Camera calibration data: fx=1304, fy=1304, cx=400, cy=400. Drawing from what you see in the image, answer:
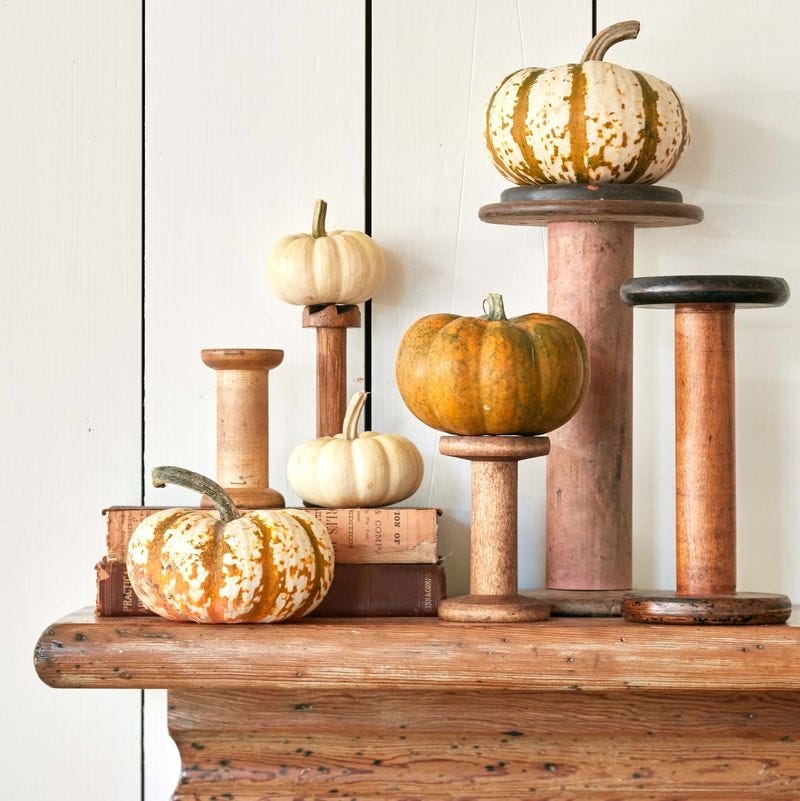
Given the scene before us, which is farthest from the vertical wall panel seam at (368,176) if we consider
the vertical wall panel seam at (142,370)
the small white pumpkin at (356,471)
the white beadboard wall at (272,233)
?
the vertical wall panel seam at (142,370)

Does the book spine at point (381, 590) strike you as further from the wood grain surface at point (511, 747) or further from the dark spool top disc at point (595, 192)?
the dark spool top disc at point (595, 192)

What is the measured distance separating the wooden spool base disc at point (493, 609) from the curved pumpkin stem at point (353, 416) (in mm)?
185

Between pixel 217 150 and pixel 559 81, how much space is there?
14.4 inches

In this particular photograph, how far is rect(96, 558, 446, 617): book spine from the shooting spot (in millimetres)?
1127

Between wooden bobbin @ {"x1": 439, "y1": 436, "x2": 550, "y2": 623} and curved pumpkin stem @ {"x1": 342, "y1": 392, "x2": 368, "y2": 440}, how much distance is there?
0.12m

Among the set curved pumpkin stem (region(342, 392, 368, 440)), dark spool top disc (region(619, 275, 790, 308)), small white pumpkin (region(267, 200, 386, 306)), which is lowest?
curved pumpkin stem (region(342, 392, 368, 440))

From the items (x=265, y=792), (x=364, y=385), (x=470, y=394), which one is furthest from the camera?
(x=364, y=385)

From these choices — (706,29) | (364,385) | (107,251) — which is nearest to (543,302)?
(364,385)

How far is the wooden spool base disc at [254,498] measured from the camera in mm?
1164

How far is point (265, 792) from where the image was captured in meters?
1.15

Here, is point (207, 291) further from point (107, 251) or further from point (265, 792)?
point (265, 792)

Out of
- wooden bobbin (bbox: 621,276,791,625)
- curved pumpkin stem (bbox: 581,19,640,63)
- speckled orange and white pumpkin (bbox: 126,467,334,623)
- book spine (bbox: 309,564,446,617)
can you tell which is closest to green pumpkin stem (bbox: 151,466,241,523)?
speckled orange and white pumpkin (bbox: 126,467,334,623)

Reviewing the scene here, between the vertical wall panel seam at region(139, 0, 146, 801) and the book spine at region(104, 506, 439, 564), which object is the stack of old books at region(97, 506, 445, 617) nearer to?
the book spine at region(104, 506, 439, 564)

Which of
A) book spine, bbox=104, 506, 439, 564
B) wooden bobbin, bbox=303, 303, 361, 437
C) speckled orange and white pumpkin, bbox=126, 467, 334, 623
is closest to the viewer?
speckled orange and white pumpkin, bbox=126, 467, 334, 623
